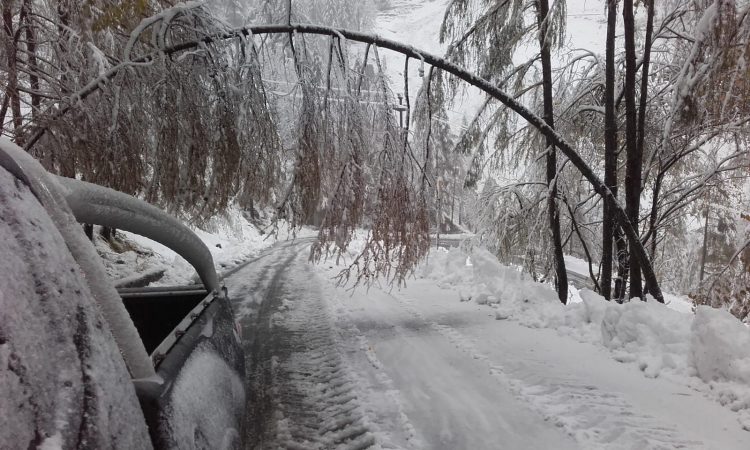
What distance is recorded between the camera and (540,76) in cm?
1037

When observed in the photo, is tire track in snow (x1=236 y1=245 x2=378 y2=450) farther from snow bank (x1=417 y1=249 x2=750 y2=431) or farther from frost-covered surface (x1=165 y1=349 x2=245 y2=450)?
snow bank (x1=417 y1=249 x2=750 y2=431)

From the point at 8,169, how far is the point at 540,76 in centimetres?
1096

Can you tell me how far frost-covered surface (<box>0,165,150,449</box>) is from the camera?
741mm

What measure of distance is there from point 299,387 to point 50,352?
3516mm

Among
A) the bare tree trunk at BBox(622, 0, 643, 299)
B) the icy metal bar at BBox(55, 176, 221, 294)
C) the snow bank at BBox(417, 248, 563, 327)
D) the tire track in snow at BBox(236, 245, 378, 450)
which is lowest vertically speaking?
the tire track in snow at BBox(236, 245, 378, 450)

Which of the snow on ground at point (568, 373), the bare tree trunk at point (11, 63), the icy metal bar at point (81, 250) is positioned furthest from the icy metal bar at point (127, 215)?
the bare tree trunk at point (11, 63)

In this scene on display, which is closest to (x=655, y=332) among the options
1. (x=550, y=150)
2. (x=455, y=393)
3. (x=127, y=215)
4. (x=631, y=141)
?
(x=455, y=393)

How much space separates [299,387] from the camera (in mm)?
4117

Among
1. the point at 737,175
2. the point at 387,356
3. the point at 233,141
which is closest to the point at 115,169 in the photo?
the point at 233,141

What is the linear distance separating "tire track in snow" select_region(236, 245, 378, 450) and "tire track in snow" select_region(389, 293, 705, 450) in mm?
1426

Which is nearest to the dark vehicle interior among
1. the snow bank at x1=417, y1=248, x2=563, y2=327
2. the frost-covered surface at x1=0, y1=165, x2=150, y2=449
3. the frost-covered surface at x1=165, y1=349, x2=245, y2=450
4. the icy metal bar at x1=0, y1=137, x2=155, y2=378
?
the frost-covered surface at x1=165, y1=349, x2=245, y2=450

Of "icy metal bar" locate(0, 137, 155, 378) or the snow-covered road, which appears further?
the snow-covered road

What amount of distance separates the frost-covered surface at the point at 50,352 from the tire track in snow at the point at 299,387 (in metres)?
2.38

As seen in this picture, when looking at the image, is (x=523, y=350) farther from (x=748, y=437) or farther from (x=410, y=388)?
(x=748, y=437)
